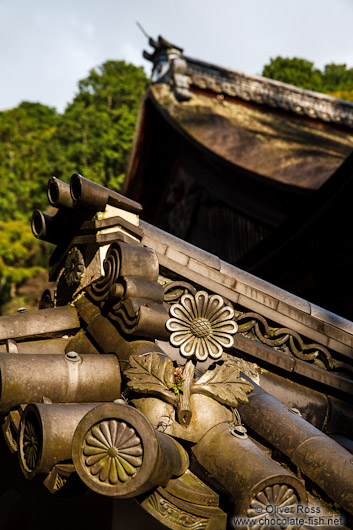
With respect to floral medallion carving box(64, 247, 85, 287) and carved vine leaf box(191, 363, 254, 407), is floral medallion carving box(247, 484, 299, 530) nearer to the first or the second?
carved vine leaf box(191, 363, 254, 407)

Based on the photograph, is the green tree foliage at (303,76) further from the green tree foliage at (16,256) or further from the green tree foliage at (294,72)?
the green tree foliage at (16,256)

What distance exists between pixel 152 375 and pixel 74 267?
135 cm

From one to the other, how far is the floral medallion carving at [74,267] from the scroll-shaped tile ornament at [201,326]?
1.20 meters

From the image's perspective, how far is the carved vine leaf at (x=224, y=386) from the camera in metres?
2.64

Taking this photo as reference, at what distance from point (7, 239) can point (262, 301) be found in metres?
30.3

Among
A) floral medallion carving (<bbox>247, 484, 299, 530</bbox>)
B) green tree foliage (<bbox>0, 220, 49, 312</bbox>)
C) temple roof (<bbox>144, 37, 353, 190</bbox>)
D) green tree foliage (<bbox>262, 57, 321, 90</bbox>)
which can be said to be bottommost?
floral medallion carving (<bbox>247, 484, 299, 530</bbox>)

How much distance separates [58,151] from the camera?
41188mm

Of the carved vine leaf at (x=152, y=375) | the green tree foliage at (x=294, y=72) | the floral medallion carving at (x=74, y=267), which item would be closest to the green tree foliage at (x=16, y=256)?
the green tree foliage at (x=294, y=72)

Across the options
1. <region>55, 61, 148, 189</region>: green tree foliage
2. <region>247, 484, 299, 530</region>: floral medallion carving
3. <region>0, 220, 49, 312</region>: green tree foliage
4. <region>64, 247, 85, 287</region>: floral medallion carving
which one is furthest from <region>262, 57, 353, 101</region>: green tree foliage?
<region>247, 484, 299, 530</region>: floral medallion carving

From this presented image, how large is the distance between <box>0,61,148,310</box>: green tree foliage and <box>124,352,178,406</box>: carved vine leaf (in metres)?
30.2

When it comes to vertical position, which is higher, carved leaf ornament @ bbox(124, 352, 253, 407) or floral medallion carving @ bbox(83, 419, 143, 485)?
carved leaf ornament @ bbox(124, 352, 253, 407)

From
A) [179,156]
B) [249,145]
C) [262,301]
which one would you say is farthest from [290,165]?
[262,301]

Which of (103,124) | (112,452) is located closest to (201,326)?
(112,452)

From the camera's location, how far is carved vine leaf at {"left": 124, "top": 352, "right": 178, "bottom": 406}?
101 inches
